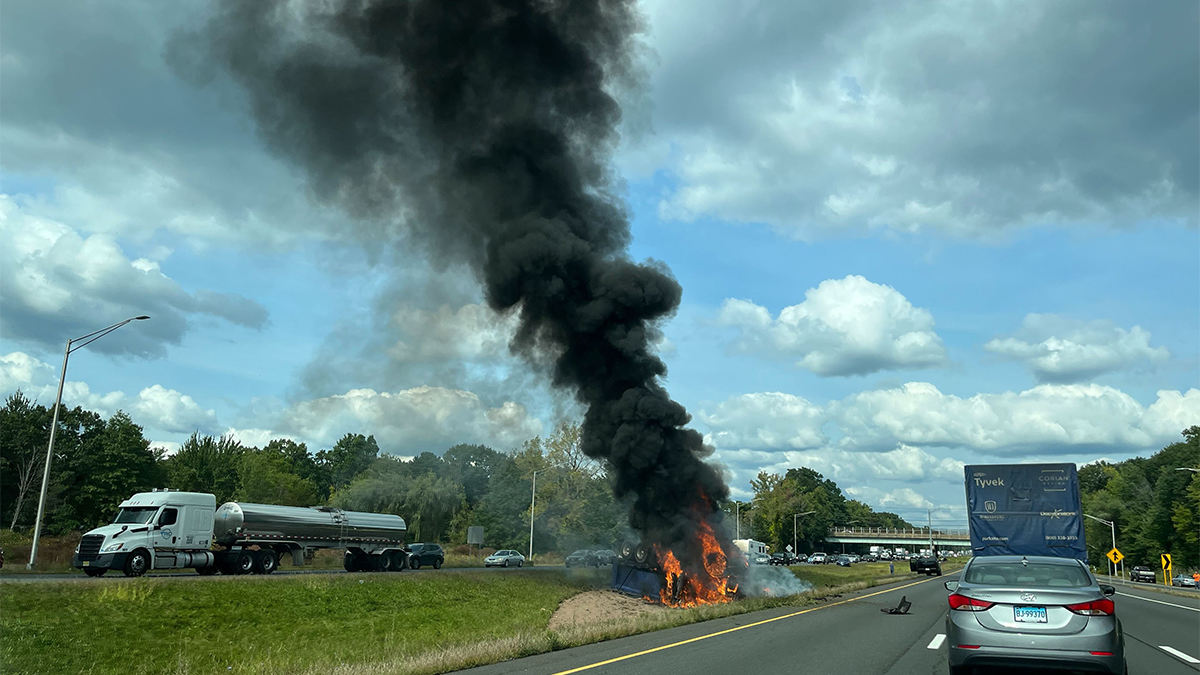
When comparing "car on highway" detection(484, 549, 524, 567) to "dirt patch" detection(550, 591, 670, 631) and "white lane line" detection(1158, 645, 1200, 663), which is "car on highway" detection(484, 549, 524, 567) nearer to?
"dirt patch" detection(550, 591, 670, 631)

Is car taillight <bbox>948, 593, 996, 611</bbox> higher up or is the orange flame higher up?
car taillight <bbox>948, 593, 996, 611</bbox>

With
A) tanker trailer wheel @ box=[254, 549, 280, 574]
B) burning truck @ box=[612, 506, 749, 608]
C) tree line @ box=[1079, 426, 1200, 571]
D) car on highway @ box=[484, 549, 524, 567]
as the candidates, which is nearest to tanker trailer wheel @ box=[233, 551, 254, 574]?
tanker trailer wheel @ box=[254, 549, 280, 574]

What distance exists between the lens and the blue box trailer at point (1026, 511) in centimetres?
1730

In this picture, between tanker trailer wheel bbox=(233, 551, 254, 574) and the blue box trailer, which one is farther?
tanker trailer wheel bbox=(233, 551, 254, 574)

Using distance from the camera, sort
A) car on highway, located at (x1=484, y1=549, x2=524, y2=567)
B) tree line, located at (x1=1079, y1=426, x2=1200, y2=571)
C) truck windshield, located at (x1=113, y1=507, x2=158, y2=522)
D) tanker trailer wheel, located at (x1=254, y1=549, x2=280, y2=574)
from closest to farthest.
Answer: truck windshield, located at (x1=113, y1=507, x2=158, y2=522) → tanker trailer wheel, located at (x1=254, y1=549, x2=280, y2=574) → car on highway, located at (x1=484, y1=549, x2=524, y2=567) → tree line, located at (x1=1079, y1=426, x2=1200, y2=571)

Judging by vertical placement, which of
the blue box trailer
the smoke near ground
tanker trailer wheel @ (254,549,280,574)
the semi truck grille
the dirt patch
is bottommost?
the dirt patch

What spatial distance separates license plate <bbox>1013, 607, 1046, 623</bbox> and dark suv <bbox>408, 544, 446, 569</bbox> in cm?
3579

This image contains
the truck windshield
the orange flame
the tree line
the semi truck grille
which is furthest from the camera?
the tree line

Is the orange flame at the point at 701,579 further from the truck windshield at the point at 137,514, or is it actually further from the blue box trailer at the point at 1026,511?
the truck windshield at the point at 137,514

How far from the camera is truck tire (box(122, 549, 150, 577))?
25297 millimetres

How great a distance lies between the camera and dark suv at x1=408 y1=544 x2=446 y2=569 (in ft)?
135

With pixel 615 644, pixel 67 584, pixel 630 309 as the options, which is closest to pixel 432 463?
pixel 630 309

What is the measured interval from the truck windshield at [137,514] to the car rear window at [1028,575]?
2660 centimetres

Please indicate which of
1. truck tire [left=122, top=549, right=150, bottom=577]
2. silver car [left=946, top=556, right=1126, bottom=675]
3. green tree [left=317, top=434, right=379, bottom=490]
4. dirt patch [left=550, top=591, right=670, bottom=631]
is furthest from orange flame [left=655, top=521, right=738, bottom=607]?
green tree [left=317, top=434, right=379, bottom=490]
